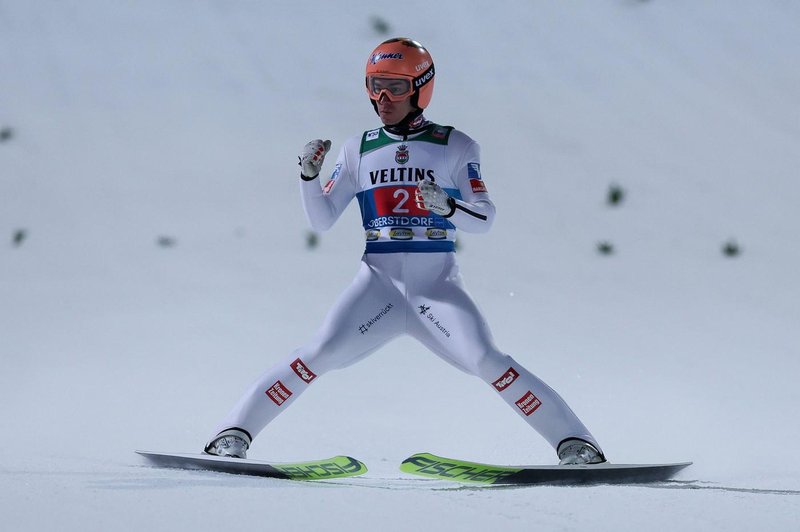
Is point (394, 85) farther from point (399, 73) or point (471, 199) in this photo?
point (471, 199)

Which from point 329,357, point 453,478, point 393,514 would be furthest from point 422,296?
point 393,514

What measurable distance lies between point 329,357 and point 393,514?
4.41 feet

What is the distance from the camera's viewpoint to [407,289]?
5.90 metres

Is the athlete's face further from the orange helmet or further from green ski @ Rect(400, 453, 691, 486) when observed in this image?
green ski @ Rect(400, 453, 691, 486)

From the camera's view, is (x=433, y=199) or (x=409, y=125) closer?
(x=433, y=199)

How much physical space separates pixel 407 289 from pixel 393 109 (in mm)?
924

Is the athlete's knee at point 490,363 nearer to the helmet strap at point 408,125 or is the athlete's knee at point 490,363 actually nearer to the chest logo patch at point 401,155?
the chest logo patch at point 401,155

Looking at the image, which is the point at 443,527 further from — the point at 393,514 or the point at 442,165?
the point at 442,165

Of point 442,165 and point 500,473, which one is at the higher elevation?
point 442,165

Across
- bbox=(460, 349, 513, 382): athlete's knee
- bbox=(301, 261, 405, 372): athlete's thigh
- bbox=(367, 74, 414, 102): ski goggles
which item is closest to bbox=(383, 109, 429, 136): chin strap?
bbox=(367, 74, 414, 102): ski goggles

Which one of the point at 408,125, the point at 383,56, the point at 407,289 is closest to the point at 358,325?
the point at 407,289

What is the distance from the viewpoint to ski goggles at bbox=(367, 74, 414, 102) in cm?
598

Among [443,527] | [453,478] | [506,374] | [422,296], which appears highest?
[422,296]

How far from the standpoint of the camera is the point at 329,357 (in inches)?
228
